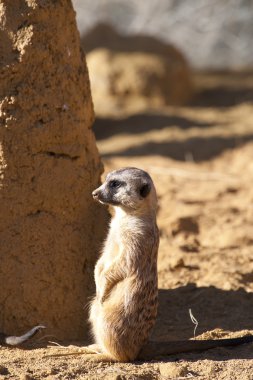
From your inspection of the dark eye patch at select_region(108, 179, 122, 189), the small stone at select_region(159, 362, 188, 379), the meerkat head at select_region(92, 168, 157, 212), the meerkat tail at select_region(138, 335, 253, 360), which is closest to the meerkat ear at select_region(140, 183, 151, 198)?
the meerkat head at select_region(92, 168, 157, 212)

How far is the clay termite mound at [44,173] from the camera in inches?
160

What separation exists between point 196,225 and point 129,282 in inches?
112

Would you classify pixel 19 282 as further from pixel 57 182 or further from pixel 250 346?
pixel 250 346

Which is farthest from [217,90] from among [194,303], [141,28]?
[194,303]

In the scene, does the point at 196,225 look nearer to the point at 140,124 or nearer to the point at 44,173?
the point at 44,173

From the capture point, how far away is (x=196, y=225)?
6734 millimetres

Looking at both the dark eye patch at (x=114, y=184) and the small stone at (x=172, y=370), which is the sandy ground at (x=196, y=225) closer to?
the small stone at (x=172, y=370)

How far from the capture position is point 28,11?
4070 mm

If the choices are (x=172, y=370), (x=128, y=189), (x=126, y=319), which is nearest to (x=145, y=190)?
(x=128, y=189)

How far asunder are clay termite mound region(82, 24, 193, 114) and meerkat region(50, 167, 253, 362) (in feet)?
23.0

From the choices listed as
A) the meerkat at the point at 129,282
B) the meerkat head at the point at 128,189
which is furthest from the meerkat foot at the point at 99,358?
the meerkat head at the point at 128,189

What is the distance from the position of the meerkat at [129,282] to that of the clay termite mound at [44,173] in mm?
270

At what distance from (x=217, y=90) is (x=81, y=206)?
857 cm

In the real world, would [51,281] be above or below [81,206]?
below
